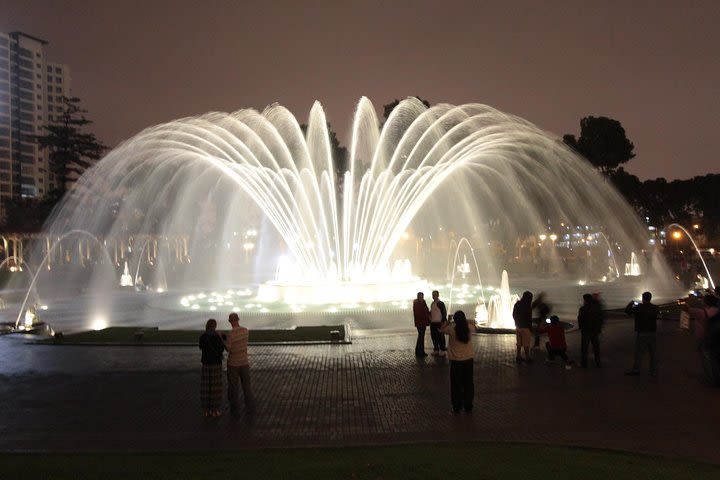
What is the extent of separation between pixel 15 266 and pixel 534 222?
1945 inches

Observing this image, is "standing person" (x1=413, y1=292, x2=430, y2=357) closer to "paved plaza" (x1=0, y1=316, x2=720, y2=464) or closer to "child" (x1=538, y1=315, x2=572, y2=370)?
"paved plaza" (x1=0, y1=316, x2=720, y2=464)

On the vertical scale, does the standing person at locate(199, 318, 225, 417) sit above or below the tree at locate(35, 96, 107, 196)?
below

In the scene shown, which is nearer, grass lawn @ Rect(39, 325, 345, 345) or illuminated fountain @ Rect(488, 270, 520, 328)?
grass lawn @ Rect(39, 325, 345, 345)

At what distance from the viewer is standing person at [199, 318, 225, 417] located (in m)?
10.7

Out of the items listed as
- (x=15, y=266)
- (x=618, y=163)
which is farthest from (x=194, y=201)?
(x=618, y=163)

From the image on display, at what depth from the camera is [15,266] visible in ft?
199

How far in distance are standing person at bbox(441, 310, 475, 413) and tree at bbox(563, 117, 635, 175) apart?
59952mm

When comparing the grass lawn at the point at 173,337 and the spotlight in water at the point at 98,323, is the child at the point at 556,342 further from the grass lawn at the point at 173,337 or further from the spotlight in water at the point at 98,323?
the spotlight in water at the point at 98,323

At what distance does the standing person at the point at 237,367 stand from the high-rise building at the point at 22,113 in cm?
14875

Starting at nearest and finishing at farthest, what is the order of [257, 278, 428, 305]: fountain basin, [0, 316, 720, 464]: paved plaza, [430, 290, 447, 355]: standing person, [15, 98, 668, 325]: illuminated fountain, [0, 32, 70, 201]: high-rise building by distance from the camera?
1. [0, 316, 720, 464]: paved plaza
2. [430, 290, 447, 355]: standing person
3. [257, 278, 428, 305]: fountain basin
4. [15, 98, 668, 325]: illuminated fountain
5. [0, 32, 70, 201]: high-rise building

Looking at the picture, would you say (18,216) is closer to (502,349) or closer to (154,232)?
(154,232)

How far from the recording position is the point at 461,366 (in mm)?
10734

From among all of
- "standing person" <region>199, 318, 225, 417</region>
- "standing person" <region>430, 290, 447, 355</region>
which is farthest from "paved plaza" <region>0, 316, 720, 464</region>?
"standing person" <region>430, 290, 447, 355</region>

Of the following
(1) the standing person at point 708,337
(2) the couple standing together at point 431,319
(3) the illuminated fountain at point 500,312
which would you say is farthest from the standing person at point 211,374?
(3) the illuminated fountain at point 500,312
